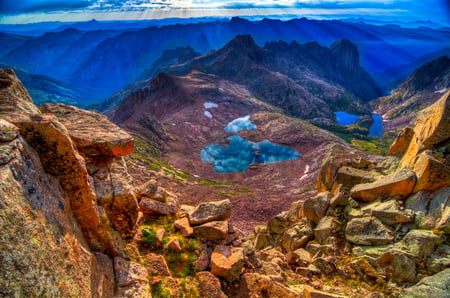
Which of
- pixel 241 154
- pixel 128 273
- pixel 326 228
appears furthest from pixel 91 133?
pixel 241 154

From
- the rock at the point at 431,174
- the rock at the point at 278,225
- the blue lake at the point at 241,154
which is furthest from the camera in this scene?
the blue lake at the point at 241,154

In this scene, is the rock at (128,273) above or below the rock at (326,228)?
above

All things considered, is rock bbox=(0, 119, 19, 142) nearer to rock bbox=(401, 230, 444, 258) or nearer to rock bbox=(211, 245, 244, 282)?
rock bbox=(211, 245, 244, 282)

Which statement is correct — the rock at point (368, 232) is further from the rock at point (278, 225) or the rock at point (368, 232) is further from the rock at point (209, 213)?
the rock at point (209, 213)

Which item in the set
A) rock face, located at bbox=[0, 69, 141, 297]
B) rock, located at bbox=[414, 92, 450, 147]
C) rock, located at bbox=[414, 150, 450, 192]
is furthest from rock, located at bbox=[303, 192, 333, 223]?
rock face, located at bbox=[0, 69, 141, 297]

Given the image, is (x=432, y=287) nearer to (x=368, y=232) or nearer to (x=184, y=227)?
(x=368, y=232)

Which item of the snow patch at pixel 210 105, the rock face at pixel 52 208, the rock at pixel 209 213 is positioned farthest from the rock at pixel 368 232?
the snow patch at pixel 210 105
